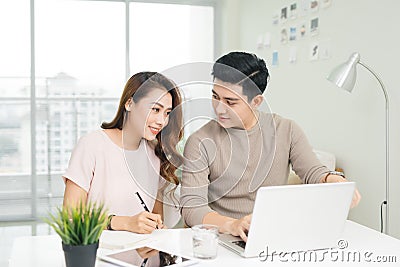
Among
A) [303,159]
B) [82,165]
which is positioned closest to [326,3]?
[303,159]

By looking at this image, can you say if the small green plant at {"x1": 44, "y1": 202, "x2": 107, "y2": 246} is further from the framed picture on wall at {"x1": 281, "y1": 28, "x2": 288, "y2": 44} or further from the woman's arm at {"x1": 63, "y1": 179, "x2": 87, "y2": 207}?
the framed picture on wall at {"x1": 281, "y1": 28, "x2": 288, "y2": 44}

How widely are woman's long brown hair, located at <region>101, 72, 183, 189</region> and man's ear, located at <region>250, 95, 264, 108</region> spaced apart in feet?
0.77

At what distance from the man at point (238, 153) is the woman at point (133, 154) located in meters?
0.10

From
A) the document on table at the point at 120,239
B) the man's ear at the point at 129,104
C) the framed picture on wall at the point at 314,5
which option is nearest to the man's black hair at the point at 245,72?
the man's ear at the point at 129,104

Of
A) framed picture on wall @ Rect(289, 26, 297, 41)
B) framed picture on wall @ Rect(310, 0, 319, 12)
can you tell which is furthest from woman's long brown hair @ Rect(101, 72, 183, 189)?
framed picture on wall @ Rect(289, 26, 297, 41)

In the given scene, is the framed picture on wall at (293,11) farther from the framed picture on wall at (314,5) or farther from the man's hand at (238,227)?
the man's hand at (238,227)

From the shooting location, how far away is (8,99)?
433 cm

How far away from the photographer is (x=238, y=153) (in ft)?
5.92

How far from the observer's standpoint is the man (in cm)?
164

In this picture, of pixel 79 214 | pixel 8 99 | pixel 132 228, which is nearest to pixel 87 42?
pixel 8 99

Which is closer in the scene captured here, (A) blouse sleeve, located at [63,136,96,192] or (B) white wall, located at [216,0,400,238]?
(A) blouse sleeve, located at [63,136,96,192]

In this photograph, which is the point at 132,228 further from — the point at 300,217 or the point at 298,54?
the point at 298,54

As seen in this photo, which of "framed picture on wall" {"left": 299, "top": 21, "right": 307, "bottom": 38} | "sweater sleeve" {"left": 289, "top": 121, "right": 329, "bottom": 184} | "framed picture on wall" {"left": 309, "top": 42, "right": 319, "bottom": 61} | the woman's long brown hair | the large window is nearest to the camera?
the woman's long brown hair

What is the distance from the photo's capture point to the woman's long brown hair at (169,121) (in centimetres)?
159
